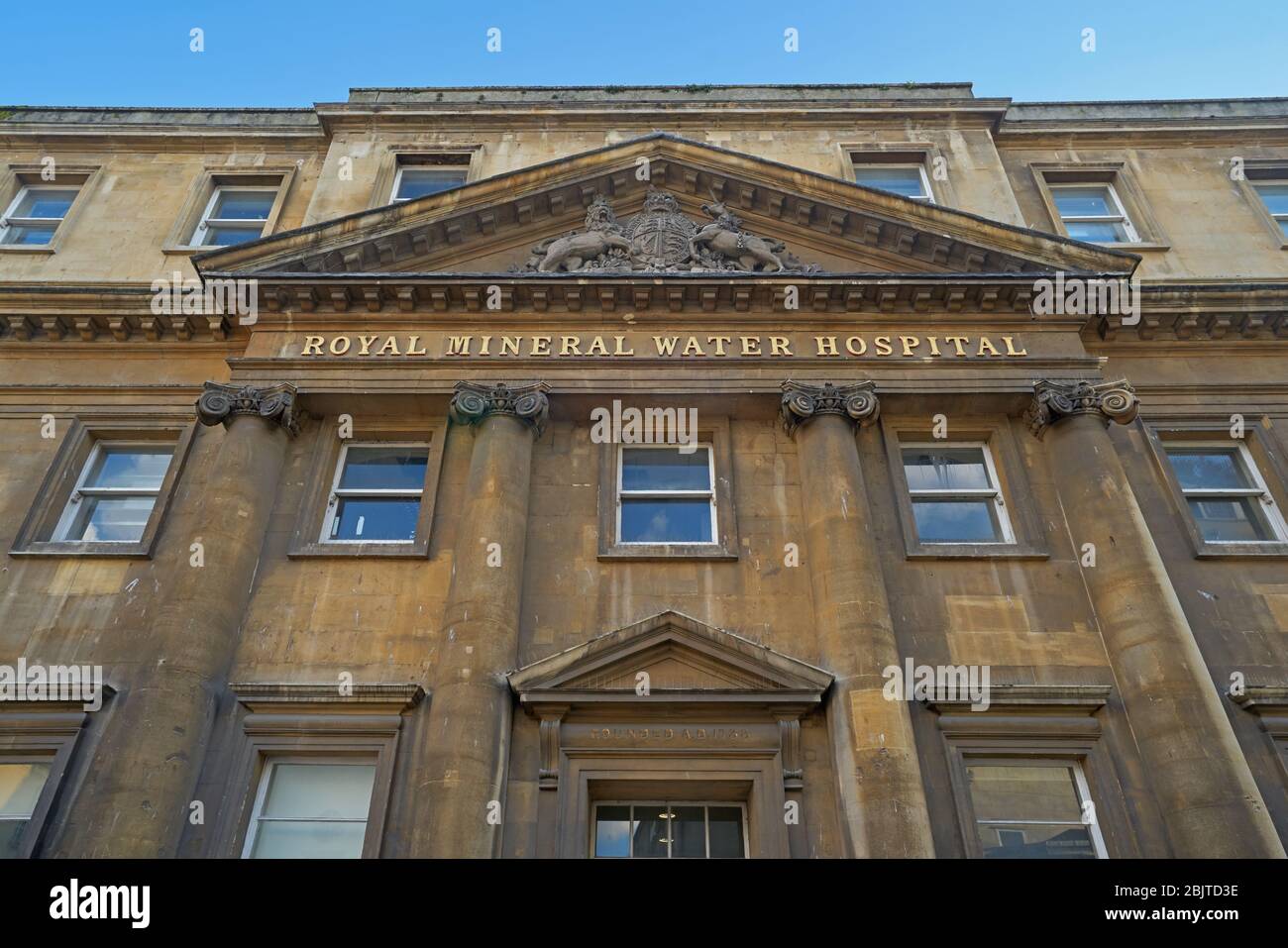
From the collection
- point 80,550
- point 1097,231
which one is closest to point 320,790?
point 80,550

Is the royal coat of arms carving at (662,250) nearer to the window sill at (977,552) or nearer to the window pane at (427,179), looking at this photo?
the window pane at (427,179)

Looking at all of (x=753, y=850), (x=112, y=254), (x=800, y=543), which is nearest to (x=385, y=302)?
(x=112, y=254)

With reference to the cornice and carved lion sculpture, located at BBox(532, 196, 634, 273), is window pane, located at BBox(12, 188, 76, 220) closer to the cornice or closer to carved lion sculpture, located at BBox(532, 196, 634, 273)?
carved lion sculpture, located at BBox(532, 196, 634, 273)

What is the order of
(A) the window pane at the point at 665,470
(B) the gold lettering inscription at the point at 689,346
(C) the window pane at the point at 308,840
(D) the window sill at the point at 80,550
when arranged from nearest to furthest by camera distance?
(C) the window pane at the point at 308,840 → (D) the window sill at the point at 80,550 → (A) the window pane at the point at 665,470 → (B) the gold lettering inscription at the point at 689,346

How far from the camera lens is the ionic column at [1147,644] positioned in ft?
33.3

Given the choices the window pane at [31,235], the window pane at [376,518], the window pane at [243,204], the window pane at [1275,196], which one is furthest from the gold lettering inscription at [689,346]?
the window pane at [1275,196]

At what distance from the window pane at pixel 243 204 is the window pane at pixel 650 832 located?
1407 cm

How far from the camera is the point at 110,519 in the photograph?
1404 cm

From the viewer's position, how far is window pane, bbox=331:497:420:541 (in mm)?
13406

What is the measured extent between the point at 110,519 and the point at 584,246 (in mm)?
8599

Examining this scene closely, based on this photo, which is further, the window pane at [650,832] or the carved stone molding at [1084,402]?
the carved stone molding at [1084,402]
